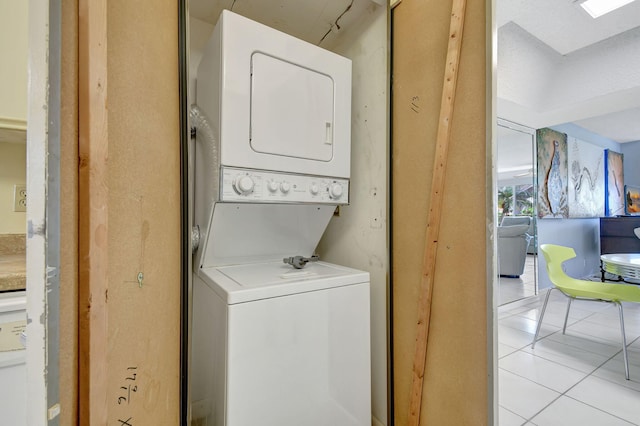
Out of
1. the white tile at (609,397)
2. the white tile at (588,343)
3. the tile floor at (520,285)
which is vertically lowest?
the white tile at (588,343)

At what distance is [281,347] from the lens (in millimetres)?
1088

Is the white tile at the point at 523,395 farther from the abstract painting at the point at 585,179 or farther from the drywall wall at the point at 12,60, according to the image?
the abstract painting at the point at 585,179

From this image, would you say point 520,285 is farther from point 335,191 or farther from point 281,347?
point 281,347

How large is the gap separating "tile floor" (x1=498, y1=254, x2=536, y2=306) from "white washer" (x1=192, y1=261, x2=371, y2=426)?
3353 mm

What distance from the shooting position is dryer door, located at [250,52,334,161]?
1.23 meters

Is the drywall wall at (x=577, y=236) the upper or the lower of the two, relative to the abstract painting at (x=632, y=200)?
lower

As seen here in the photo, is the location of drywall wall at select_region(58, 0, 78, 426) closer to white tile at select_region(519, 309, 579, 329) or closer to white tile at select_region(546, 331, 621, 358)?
white tile at select_region(546, 331, 621, 358)

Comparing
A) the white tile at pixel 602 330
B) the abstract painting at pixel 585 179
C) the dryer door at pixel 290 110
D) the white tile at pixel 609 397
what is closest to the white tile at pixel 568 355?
the white tile at pixel 609 397

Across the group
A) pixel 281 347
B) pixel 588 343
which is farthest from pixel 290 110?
pixel 588 343

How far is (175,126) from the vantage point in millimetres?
1021

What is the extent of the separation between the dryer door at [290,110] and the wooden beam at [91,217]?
571 millimetres

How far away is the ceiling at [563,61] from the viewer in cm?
242

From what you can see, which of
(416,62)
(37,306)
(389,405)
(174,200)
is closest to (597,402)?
A: (389,405)

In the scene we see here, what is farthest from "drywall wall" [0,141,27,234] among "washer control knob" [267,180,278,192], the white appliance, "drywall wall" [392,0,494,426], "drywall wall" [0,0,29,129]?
"drywall wall" [392,0,494,426]
